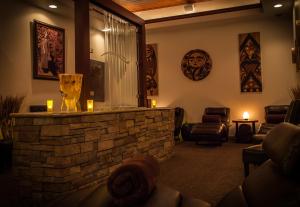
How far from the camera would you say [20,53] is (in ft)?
15.7

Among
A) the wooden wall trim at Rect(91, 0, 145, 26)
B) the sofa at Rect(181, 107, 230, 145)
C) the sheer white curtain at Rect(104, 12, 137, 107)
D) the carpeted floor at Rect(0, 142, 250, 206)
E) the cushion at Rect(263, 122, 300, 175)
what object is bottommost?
the carpeted floor at Rect(0, 142, 250, 206)

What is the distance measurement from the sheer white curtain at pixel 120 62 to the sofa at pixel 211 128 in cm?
190

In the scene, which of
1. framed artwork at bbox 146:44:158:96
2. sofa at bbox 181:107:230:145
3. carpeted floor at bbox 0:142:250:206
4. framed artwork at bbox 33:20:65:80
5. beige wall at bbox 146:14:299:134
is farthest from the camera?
framed artwork at bbox 146:44:158:96

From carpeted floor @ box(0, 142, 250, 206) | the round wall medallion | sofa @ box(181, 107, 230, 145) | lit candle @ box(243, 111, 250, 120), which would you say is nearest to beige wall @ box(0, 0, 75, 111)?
carpeted floor @ box(0, 142, 250, 206)

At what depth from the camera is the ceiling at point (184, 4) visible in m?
5.51

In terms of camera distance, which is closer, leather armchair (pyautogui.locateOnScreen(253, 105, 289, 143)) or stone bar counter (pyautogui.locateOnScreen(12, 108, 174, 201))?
stone bar counter (pyautogui.locateOnScreen(12, 108, 174, 201))

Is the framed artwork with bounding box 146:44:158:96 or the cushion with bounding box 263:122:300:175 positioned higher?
the framed artwork with bounding box 146:44:158:96

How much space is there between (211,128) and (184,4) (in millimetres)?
2689

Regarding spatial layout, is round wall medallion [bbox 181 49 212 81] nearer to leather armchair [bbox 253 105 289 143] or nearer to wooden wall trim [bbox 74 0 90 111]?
leather armchair [bbox 253 105 289 143]

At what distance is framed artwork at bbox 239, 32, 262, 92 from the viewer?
259 inches

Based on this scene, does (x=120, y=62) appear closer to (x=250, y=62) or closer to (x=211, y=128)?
(x=211, y=128)

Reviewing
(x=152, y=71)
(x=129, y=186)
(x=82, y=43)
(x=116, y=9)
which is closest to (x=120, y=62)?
(x=116, y=9)

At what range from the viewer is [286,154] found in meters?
1.14

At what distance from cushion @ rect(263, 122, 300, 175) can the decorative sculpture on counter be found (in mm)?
2124
